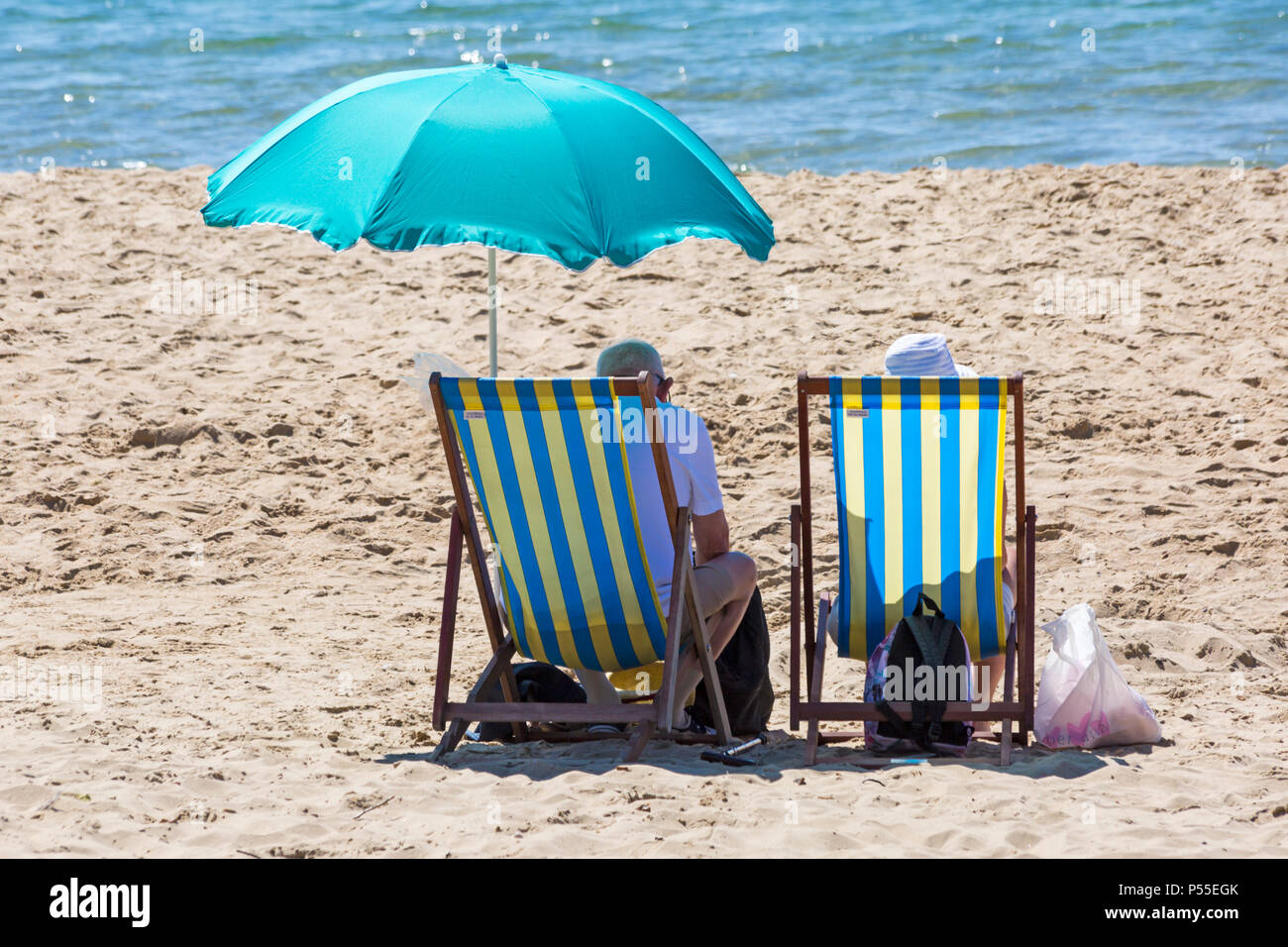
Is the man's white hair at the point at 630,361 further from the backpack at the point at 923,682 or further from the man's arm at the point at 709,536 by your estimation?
the backpack at the point at 923,682

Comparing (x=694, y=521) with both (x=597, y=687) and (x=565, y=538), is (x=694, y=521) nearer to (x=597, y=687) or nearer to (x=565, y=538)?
(x=565, y=538)

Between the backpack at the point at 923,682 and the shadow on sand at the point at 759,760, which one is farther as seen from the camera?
the backpack at the point at 923,682

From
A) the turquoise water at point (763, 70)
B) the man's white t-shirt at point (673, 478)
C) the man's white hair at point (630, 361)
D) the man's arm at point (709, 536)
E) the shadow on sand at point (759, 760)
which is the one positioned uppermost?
the turquoise water at point (763, 70)

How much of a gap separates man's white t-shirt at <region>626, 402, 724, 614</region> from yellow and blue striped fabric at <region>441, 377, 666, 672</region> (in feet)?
0.17

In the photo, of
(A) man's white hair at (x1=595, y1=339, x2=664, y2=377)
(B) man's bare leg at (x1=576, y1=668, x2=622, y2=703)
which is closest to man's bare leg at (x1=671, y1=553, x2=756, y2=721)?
(B) man's bare leg at (x1=576, y1=668, x2=622, y2=703)

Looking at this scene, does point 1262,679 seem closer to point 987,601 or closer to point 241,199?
point 987,601

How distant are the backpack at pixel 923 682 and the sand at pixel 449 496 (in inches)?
6.9

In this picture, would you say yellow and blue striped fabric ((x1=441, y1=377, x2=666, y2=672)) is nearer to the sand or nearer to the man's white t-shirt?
the man's white t-shirt

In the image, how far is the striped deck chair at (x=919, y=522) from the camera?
3.29 m

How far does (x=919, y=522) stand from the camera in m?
3.43

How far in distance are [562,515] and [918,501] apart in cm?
89

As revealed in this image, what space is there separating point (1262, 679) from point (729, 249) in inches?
170

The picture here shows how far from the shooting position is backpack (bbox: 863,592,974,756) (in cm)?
338

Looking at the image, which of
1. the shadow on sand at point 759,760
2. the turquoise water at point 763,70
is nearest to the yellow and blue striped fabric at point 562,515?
the shadow on sand at point 759,760
